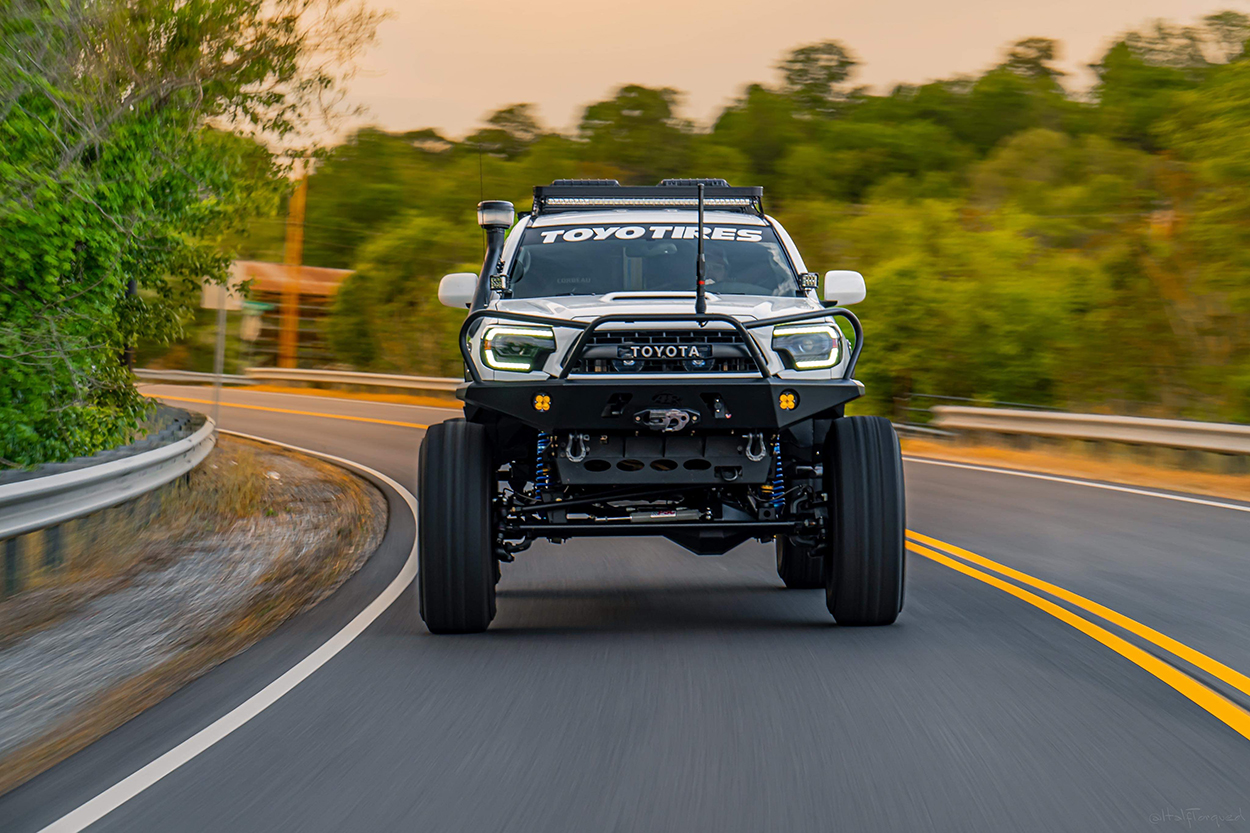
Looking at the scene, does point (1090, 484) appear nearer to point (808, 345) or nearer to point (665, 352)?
point (808, 345)

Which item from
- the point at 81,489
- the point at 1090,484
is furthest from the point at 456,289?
the point at 1090,484

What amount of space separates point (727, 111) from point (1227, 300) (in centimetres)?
6478

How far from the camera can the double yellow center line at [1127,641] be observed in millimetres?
5289

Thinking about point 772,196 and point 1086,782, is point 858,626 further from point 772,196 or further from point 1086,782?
point 772,196

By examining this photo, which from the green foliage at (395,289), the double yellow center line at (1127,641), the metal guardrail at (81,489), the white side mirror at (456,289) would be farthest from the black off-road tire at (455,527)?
the green foliage at (395,289)

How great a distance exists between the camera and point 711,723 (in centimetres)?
509

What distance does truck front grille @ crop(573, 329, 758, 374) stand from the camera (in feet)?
21.4

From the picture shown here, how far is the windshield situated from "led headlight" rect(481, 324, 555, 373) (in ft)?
3.27

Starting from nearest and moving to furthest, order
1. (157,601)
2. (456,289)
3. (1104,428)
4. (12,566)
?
(456,289) → (12,566) → (157,601) → (1104,428)

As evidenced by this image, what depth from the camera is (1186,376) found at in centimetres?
3069

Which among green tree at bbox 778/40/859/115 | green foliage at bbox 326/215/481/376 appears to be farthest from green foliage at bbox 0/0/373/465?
green tree at bbox 778/40/859/115

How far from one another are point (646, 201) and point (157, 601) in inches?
157

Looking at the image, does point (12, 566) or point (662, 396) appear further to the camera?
point (12, 566)

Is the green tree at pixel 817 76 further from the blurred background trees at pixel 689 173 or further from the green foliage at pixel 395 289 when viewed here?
the green foliage at pixel 395 289
